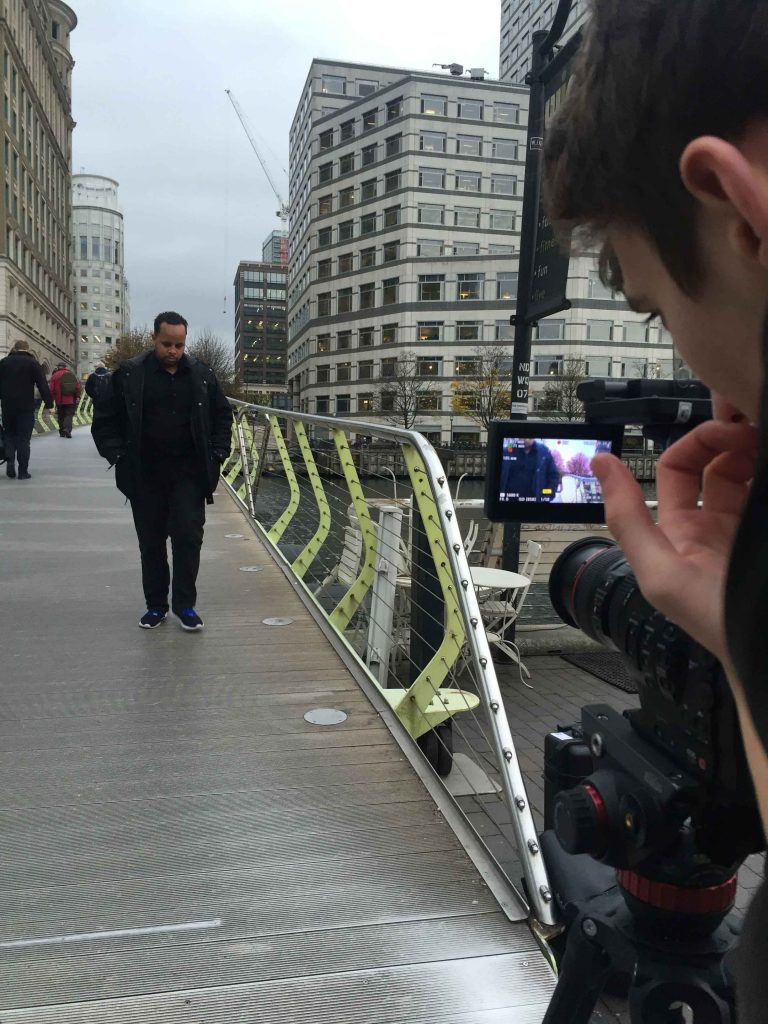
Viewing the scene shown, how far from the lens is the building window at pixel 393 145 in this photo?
2133 inches

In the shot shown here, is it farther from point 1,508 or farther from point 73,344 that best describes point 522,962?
point 73,344

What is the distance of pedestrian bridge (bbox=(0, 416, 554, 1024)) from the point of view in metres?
1.84

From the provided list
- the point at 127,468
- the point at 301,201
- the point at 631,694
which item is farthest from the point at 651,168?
the point at 301,201

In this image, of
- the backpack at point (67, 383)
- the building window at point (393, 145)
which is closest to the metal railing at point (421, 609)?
the backpack at point (67, 383)

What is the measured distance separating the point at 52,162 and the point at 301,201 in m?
21.4

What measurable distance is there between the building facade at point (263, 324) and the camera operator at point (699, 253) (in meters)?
122

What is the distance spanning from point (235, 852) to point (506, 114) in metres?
60.5

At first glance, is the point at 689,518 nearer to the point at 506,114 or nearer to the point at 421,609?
the point at 421,609

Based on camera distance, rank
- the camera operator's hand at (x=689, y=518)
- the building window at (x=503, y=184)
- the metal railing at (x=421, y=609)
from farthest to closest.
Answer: the building window at (x=503, y=184) < the metal railing at (x=421, y=609) < the camera operator's hand at (x=689, y=518)

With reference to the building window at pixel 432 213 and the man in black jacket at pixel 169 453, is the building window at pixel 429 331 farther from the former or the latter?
the man in black jacket at pixel 169 453

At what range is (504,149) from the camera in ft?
181

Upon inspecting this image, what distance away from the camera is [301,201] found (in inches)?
2677

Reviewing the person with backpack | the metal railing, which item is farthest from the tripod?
the person with backpack

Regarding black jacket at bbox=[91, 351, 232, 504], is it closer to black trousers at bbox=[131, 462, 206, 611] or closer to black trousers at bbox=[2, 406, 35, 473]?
black trousers at bbox=[131, 462, 206, 611]
